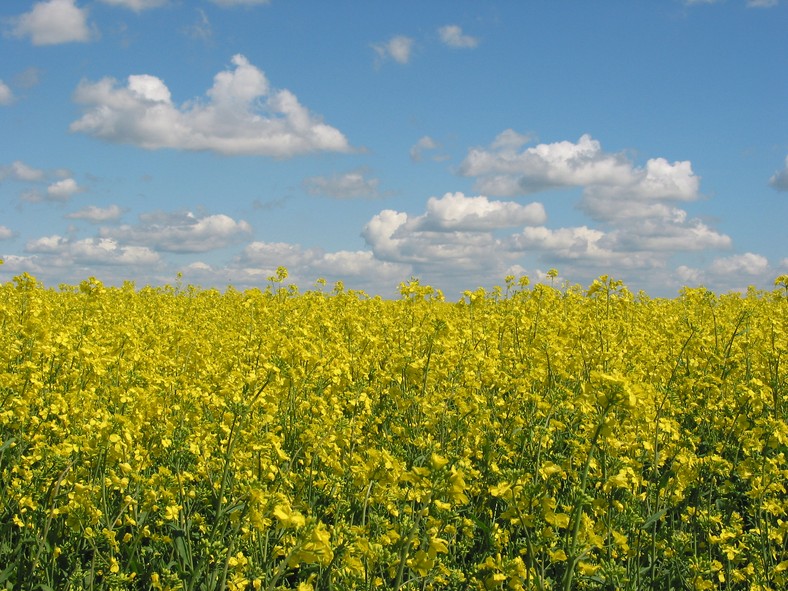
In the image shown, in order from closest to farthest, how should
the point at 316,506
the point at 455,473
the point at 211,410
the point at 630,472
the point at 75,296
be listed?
1. the point at 455,473
2. the point at 630,472
3. the point at 316,506
4. the point at 211,410
5. the point at 75,296

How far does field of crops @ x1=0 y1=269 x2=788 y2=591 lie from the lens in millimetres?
3195

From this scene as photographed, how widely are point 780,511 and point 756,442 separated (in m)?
0.46

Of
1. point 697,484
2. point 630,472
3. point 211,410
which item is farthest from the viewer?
point 211,410

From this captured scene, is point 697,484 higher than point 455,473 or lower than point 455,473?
lower

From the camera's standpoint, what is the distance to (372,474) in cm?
349

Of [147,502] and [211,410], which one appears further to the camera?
[211,410]

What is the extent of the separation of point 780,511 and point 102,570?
410cm

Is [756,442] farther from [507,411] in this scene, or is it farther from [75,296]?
[75,296]

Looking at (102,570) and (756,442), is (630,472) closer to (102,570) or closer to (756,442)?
(756,442)

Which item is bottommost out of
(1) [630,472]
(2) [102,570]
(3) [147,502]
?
(2) [102,570]

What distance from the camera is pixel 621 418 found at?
4.21 metres

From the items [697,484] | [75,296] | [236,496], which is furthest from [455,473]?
[75,296]

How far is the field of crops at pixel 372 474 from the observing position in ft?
10.5

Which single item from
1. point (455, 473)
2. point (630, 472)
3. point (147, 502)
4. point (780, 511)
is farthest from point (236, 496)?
point (780, 511)
